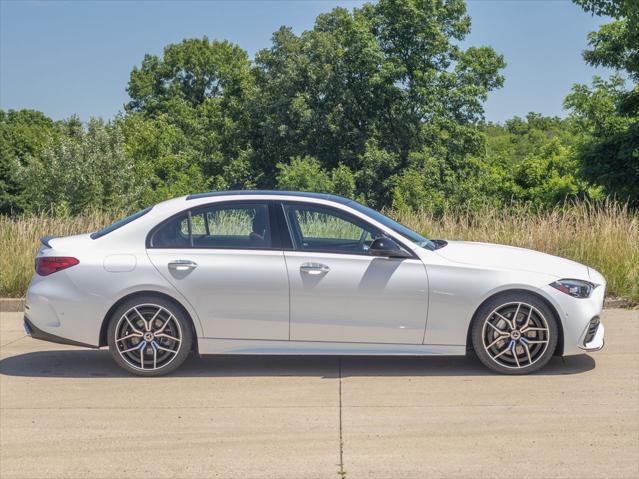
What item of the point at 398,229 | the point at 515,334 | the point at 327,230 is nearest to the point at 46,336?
the point at 327,230

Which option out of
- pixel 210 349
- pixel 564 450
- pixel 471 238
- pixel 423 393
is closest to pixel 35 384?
pixel 210 349

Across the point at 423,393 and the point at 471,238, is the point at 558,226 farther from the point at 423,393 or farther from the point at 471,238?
the point at 423,393

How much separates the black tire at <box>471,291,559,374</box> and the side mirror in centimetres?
80

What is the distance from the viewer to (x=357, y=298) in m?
7.12

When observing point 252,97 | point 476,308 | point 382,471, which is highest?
point 252,97

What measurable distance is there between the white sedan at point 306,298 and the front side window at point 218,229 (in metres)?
0.02

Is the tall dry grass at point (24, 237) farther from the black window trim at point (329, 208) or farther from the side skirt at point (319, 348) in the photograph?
the black window trim at point (329, 208)

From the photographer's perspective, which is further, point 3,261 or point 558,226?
point 558,226

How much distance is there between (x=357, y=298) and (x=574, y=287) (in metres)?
1.83

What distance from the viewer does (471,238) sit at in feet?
44.4

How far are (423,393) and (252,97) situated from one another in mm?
44611

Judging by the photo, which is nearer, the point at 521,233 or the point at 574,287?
the point at 574,287

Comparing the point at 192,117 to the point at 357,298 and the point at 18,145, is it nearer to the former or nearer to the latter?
the point at 18,145

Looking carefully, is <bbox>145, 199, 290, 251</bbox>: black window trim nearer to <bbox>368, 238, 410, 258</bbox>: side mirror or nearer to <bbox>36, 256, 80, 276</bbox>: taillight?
<bbox>36, 256, 80, 276</bbox>: taillight
